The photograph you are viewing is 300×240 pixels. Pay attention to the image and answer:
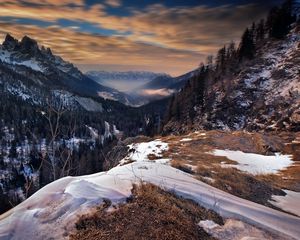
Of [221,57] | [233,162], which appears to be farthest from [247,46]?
[233,162]

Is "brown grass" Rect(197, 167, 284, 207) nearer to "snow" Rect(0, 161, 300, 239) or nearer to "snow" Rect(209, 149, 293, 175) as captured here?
"snow" Rect(0, 161, 300, 239)

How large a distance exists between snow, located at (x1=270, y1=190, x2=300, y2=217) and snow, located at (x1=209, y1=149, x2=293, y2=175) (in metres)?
9.36

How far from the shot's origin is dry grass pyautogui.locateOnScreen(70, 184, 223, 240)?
6.51 metres

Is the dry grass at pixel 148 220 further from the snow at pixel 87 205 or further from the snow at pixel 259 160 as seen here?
the snow at pixel 259 160

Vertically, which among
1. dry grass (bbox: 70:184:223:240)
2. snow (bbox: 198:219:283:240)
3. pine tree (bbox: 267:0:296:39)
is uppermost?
pine tree (bbox: 267:0:296:39)

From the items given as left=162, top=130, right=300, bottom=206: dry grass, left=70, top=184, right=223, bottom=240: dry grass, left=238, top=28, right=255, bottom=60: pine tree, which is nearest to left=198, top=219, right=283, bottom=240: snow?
left=70, top=184, right=223, bottom=240: dry grass

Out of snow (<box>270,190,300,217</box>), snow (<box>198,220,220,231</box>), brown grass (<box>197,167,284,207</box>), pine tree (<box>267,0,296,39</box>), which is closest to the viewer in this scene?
snow (<box>198,220,220,231</box>)

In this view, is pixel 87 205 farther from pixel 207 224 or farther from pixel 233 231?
pixel 233 231

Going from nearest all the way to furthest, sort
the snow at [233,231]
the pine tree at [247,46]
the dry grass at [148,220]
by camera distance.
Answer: the dry grass at [148,220] < the snow at [233,231] < the pine tree at [247,46]

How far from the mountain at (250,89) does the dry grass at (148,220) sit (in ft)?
146

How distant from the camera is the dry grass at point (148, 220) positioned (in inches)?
256

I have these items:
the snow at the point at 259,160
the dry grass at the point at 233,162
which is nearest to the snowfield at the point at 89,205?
the dry grass at the point at 233,162

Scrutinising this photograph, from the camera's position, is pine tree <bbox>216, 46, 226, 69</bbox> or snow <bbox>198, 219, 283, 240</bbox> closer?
snow <bbox>198, 219, 283, 240</bbox>

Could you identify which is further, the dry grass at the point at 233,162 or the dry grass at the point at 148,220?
the dry grass at the point at 233,162
